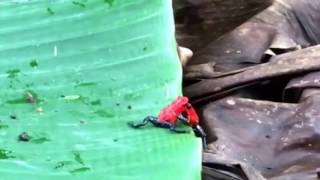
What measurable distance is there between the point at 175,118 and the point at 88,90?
5.7 inches

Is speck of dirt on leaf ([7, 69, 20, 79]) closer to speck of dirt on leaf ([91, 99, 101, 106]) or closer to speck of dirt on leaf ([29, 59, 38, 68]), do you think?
speck of dirt on leaf ([29, 59, 38, 68])

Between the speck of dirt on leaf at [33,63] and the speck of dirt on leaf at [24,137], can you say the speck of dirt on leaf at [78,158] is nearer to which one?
the speck of dirt on leaf at [24,137]

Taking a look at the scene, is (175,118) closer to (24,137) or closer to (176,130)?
(176,130)

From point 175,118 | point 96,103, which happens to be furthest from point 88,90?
point 175,118

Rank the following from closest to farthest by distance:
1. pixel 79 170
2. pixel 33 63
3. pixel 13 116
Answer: pixel 79 170 < pixel 13 116 < pixel 33 63

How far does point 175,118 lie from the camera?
1200 mm

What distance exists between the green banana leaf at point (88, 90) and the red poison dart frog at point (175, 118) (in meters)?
0.01

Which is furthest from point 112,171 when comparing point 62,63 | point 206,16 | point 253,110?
point 206,16

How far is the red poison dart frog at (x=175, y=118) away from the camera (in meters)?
1.18

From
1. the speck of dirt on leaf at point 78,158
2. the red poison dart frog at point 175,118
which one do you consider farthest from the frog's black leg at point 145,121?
the speck of dirt on leaf at point 78,158

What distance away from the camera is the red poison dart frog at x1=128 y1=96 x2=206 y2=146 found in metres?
1.18

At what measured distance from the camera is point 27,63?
50.0 inches

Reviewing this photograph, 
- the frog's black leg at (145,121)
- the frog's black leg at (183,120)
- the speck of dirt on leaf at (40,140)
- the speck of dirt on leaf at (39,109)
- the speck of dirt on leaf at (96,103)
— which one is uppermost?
the speck of dirt on leaf at (39,109)

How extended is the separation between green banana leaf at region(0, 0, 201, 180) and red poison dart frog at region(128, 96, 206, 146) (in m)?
0.01
